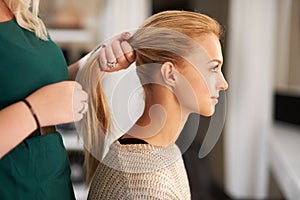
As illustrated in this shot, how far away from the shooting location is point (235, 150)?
2.35 meters

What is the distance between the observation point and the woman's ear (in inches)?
20.6

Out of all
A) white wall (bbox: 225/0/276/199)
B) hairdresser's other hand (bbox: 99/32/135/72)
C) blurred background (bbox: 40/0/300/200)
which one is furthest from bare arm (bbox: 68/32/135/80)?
white wall (bbox: 225/0/276/199)

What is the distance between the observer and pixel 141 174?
53cm

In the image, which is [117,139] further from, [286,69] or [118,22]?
[286,69]

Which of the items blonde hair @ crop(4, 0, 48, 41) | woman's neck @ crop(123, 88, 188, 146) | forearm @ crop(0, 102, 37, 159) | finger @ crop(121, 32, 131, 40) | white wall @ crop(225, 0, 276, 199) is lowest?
white wall @ crop(225, 0, 276, 199)

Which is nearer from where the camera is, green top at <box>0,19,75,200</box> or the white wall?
green top at <box>0,19,75,200</box>

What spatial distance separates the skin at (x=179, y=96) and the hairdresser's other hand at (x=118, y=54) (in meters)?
0.04

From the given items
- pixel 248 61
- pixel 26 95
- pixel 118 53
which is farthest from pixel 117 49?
pixel 248 61

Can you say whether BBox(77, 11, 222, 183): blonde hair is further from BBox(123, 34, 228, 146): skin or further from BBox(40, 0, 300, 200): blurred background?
BBox(40, 0, 300, 200): blurred background

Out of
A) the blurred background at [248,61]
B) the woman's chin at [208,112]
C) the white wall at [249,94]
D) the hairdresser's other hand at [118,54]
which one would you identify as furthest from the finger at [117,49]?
the white wall at [249,94]

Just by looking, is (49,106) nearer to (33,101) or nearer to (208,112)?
(33,101)

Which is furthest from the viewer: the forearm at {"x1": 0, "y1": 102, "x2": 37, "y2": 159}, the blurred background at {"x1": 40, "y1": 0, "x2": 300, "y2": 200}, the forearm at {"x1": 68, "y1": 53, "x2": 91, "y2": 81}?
the blurred background at {"x1": 40, "y1": 0, "x2": 300, "y2": 200}

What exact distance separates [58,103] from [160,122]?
0.39 ft

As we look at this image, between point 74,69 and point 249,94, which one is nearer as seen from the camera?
point 74,69
